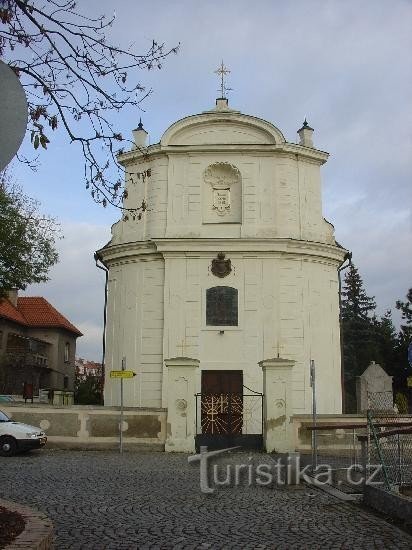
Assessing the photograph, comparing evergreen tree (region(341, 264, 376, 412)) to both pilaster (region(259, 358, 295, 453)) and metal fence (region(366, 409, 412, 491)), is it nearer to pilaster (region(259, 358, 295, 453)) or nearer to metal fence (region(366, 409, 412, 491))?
pilaster (region(259, 358, 295, 453))

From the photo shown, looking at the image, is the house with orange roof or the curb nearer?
the curb

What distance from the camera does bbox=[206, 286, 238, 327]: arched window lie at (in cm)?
2473

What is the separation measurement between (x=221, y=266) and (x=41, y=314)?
3091 centimetres

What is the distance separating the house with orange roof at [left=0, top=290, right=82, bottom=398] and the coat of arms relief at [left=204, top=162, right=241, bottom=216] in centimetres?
2371

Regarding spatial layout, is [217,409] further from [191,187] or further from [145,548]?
[145,548]

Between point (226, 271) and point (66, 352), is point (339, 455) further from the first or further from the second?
point (66, 352)

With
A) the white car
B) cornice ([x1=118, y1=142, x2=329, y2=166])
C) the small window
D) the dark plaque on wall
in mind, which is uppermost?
cornice ([x1=118, y1=142, x2=329, y2=166])

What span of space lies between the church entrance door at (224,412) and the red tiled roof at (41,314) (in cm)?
2967

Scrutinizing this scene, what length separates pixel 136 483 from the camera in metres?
12.1

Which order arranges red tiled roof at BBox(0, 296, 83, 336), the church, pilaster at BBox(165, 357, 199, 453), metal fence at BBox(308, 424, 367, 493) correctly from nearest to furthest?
metal fence at BBox(308, 424, 367, 493)
pilaster at BBox(165, 357, 199, 453)
the church
red tiled roof at BBox(0, 296, 83, 336)

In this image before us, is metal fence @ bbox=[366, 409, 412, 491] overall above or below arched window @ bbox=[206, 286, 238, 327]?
below

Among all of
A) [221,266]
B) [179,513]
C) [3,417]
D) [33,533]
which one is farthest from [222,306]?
[33,533]

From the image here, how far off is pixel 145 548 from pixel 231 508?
9.76ft

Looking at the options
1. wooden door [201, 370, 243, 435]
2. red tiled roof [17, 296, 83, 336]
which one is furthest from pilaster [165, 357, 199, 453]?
red tiled roof [17, 296, 83, 336]
